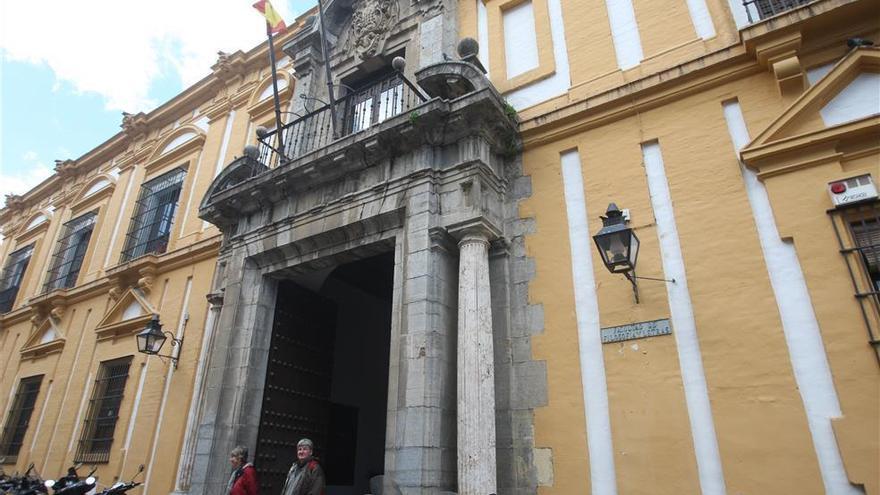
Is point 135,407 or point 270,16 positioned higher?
point 270,16

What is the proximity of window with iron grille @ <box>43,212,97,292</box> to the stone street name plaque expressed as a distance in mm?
12827

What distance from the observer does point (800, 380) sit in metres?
4.15

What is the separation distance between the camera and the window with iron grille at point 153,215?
1131 centimetres

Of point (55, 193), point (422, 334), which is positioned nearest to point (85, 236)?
point (55, 193)

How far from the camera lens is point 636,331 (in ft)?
16.1

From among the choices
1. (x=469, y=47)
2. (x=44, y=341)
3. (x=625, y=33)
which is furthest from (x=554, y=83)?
(x=44, y=341)

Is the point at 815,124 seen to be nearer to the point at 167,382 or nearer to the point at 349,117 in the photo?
the point at 349,117

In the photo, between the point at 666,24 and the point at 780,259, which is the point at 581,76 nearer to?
the point at 666,24

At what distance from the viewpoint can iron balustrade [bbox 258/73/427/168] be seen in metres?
7.57

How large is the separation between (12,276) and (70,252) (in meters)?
4.19

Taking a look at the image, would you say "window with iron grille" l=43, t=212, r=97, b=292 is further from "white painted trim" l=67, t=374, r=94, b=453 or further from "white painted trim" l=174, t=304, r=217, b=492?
"white painted trim" l=174, t=304, r=217, b=492

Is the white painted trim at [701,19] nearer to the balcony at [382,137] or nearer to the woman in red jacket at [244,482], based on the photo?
the balcony at [382,137]

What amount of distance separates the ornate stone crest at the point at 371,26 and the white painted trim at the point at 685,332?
15.8 feet

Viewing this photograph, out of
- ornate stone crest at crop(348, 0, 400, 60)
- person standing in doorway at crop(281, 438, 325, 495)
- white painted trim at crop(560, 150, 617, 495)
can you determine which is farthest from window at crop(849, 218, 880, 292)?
ornate stone crest at crop(348, 0, 400, 60)
